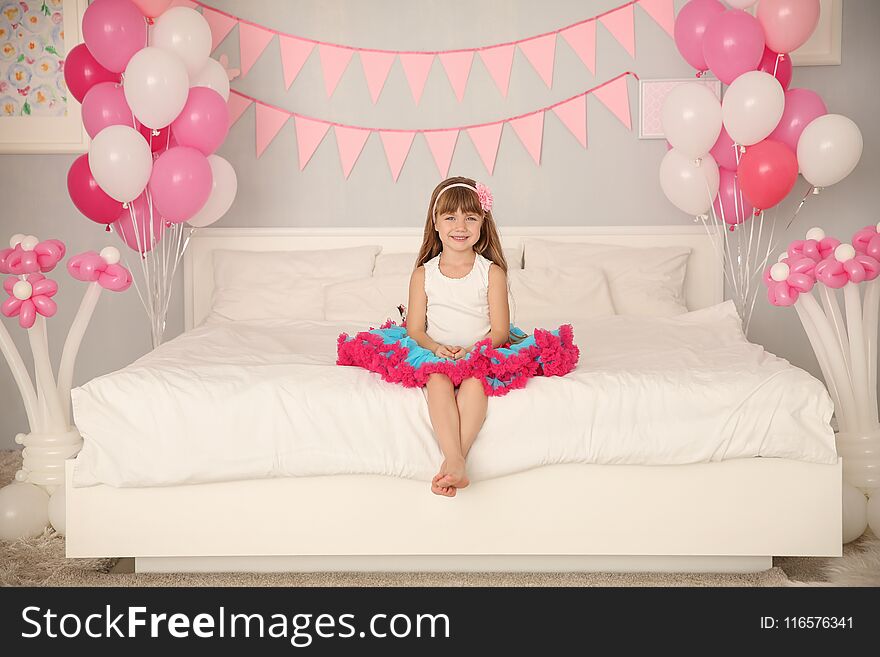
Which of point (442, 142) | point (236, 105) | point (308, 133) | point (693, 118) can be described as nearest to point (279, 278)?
point (308, 133)

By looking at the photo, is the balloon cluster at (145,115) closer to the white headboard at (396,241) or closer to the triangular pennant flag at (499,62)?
the white headboard at (396,241)

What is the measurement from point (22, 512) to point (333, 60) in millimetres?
2102

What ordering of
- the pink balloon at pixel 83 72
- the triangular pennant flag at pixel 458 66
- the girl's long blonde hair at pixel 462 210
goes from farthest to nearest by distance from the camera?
the triangular pennant flag at pixel 458 66
the pink balloon at pixel 83 72
the girl's long blonde hair at pixel 462 210

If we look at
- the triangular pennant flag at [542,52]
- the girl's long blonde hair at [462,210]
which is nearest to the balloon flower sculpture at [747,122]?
the triangular pennant flag at [542,52]

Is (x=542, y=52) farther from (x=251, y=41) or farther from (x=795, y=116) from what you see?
(x=251, y=41)

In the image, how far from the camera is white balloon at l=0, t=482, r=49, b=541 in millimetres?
2675

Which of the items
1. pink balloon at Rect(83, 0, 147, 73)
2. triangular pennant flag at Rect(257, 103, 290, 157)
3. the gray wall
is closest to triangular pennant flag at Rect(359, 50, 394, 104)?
the gray wall

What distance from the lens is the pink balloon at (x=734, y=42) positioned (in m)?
3.17

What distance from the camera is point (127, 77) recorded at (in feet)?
10.2

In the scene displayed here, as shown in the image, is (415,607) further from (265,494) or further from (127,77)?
(127,77)

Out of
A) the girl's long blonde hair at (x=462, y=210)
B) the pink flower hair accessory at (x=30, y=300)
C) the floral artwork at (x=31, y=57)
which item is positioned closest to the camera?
the girl's long blonde hair at (x=462, y=210)

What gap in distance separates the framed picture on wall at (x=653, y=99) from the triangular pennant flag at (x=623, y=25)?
0.15 meters

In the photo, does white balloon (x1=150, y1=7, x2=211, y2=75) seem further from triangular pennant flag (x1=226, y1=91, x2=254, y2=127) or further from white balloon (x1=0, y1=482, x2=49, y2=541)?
white balloon (x1=0, y1=482, x2=49, y2=541)

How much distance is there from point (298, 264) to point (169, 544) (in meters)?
1.59
